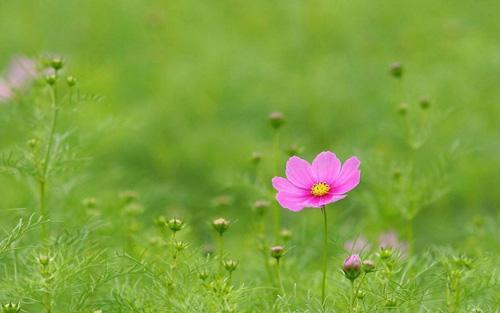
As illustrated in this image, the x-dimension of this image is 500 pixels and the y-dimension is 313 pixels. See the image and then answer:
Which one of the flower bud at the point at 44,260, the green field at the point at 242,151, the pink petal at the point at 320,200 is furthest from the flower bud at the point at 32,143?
the pink petal at the point at 320,200

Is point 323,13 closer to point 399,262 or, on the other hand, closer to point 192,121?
point 192,121

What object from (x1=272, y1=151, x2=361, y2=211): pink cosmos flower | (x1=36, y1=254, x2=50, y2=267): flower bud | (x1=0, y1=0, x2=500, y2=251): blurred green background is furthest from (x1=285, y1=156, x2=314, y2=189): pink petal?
(x1=0, y1=0, x2=500, y2=251): blurred green background

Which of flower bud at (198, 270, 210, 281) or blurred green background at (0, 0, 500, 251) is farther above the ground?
blurred green background at (0, 0, 500, 251)

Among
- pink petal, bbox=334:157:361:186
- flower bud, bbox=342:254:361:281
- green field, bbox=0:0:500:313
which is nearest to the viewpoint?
flower bud, bbox=342:254:361:281

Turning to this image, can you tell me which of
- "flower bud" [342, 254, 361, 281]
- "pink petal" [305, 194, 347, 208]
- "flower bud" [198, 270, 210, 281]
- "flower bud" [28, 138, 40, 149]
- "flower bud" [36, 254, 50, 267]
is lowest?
→ "flower bud" [342, 254, 361, 281]

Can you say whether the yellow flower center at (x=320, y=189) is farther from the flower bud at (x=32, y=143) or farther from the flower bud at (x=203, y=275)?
the flower bud at (x=32, y=143)

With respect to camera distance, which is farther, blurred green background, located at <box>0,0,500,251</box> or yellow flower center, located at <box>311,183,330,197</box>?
blurred green background, located at <box>0,0,500,251</box>

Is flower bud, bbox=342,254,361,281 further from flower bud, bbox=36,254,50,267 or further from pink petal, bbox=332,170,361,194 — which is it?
flower bud, bbox=36,254,50,267
